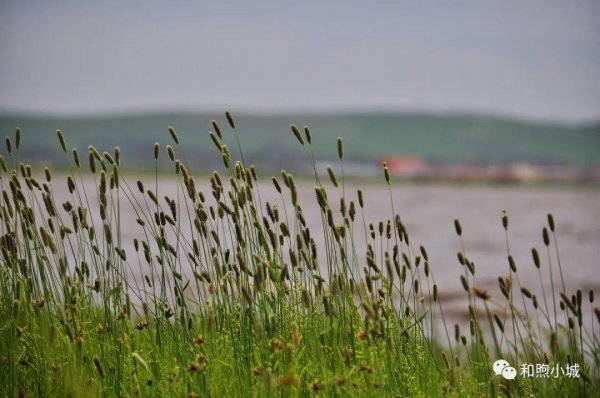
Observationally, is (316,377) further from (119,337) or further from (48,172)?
(48,172)

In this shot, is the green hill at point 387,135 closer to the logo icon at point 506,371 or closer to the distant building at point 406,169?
the distant building at point 406,169

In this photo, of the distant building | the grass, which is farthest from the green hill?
the grass

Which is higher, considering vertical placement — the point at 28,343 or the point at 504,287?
the point at 504,287

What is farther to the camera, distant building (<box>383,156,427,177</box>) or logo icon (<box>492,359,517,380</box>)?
distant building (<box>383,156,427,177</box>)

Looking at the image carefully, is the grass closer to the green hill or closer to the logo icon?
the logo icon

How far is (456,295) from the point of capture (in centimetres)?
700

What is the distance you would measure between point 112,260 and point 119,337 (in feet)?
0.87

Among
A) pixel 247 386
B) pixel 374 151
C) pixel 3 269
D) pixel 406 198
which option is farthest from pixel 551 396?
pixel 374 151

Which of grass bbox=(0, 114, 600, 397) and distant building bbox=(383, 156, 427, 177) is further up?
grass bbox=(0, 114, 600, 397)

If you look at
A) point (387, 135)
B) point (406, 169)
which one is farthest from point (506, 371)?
point (387, 135)

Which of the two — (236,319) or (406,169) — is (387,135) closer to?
(406,169)

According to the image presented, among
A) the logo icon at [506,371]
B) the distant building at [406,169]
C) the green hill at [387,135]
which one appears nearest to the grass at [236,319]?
the logo icon at [506,371]

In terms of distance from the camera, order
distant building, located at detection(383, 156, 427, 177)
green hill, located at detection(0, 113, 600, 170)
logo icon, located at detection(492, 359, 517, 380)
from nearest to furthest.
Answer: logo icon, located at detection(492, 359, 517, 380) < distant building, located at detection(383, 156, 427, 177) < green hill, located at detection(0, 113, 600, 170)

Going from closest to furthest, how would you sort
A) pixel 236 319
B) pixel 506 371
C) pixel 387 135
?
1. pixel 506 371
2. pixel 236 319
3. pixel 387 135
